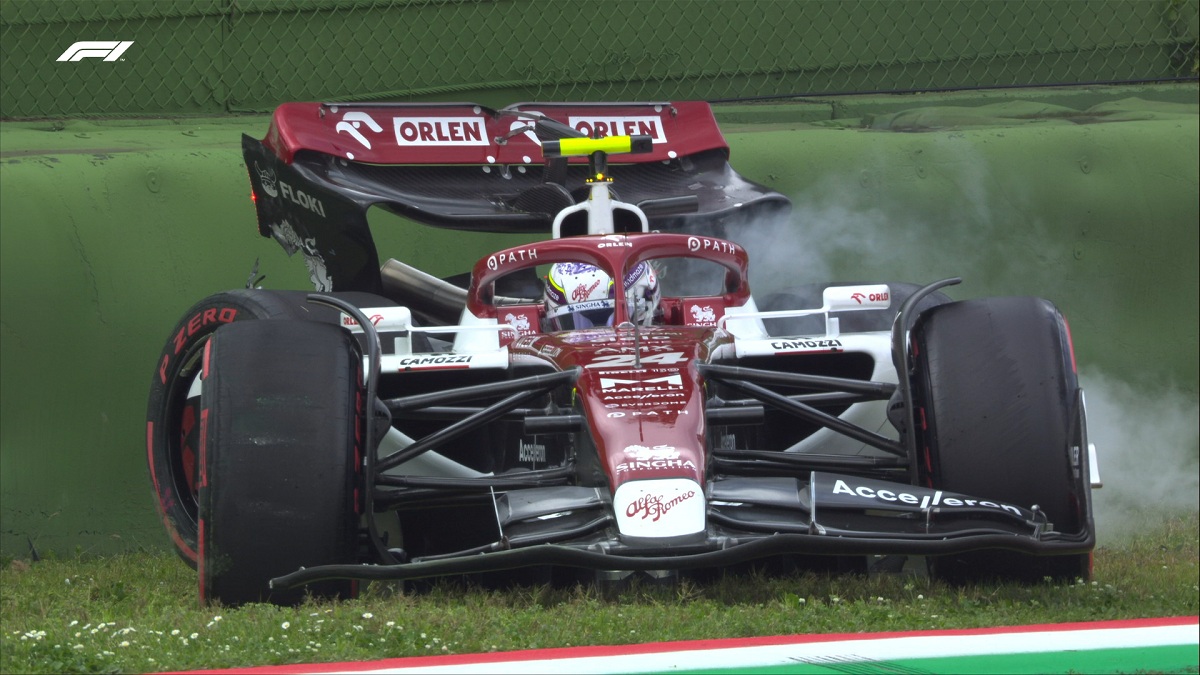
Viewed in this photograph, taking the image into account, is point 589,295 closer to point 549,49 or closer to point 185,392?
point 185,392

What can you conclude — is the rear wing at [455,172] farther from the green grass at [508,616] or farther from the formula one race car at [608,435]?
the green grass at [508,616]

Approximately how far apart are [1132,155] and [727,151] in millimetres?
1902

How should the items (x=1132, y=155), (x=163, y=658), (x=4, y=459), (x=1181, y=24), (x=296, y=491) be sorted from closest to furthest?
(x=163, y=658), (x=296, y=491), (x=4, y=459), (x=1132, y=155), (x=1181, y=24)

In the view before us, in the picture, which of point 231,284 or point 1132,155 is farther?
point 1132,155

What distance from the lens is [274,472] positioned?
14.3 ft

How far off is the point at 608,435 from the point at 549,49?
3.86 m

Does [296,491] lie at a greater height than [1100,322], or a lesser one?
lesser

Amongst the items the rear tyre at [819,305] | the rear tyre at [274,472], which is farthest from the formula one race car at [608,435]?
the rear tyre at [819,305]

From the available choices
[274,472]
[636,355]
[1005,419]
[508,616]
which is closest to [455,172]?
[636,355]

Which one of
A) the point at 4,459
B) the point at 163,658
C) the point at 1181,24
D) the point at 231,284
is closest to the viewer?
the point at 163,658

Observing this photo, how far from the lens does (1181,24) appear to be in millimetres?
8180

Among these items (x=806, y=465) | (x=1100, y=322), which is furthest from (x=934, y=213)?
(x=806, y=465)

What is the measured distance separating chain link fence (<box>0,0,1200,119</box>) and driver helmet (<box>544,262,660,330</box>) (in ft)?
7.39

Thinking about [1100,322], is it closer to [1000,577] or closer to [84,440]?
[1000,577]
